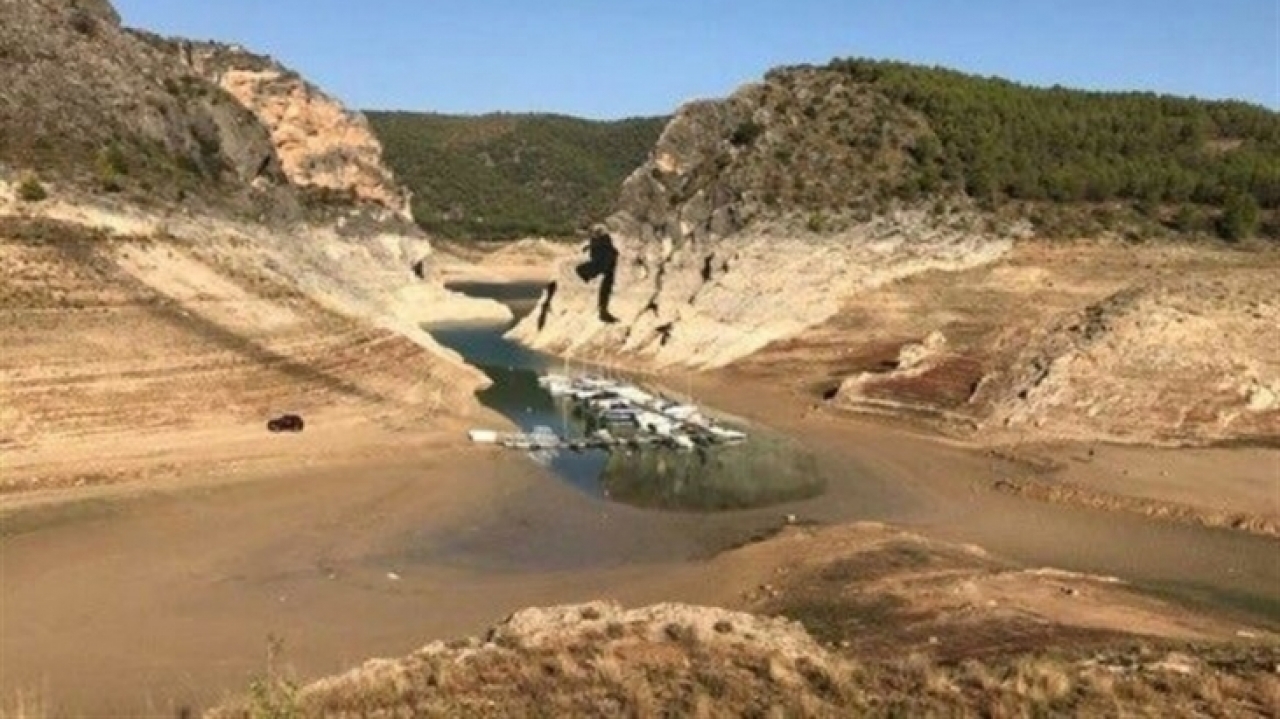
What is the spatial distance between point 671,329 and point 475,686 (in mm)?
58245

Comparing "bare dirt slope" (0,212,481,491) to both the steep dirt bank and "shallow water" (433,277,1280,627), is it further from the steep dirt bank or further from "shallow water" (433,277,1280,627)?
the steep dirt bank

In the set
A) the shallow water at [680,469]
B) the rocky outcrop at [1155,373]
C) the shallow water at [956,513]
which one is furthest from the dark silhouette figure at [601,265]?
the rocky outcrop at [1155,373]

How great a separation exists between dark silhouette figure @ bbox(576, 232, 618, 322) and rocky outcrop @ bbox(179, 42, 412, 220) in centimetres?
2221

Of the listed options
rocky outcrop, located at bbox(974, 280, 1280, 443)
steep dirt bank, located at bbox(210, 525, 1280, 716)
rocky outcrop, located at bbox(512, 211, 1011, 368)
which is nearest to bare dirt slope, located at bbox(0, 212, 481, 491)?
rocky outcrop, located at bbox(512, 211, 1011, 368)

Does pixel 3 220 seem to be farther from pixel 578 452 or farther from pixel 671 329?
pixel 671 329

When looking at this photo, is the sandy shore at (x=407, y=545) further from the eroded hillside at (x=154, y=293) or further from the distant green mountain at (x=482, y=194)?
the distant green mountain at (x=482, y=194)

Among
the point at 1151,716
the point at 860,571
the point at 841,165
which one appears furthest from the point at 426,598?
the point at 841,165

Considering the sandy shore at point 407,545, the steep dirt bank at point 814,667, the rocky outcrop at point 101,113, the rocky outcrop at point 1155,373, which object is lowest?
the sandy shore at point 407,545

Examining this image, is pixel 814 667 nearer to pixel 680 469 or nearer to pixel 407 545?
pixel 407 545

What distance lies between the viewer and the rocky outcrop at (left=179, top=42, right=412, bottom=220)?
9481 centimetres

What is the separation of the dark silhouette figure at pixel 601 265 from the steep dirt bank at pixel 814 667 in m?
61.7

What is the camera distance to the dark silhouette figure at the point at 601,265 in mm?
86375

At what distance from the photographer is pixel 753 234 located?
7519cm

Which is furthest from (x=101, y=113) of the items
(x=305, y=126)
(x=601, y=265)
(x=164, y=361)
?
(x=305, y=126)
